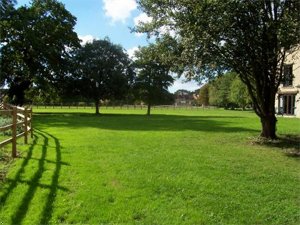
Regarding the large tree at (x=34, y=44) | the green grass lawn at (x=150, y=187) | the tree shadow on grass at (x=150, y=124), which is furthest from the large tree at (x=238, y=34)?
the large tree at (x=34, y=44)

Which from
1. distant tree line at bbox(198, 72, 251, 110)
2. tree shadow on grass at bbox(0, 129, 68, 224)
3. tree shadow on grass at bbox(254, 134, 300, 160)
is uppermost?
distant tree line at bbox(198, 72, 251, 110)

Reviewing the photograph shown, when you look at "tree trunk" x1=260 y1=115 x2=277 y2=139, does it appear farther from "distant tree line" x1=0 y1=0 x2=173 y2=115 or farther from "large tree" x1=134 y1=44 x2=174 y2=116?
"large tree" x1=134 y1=44 x2=174 y2=116

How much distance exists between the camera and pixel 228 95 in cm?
9156

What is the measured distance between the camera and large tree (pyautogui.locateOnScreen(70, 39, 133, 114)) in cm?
5231

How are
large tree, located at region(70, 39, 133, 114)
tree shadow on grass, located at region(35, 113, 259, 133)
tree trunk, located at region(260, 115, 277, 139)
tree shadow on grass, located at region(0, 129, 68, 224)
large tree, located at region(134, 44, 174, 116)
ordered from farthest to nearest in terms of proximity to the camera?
large tree, located at region(134, 44, 174, 116)
large tree, located at region(70, 39, 133, 114)
tree shadow on grass, located at region(35, 113, 259, 133)
tree trunk, located at region(260, 115, 277, 139)
tree shadow on grass, located at region(0, 129, 68, 224)

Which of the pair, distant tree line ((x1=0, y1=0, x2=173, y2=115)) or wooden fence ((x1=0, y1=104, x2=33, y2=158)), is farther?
distant tree line ((x1=0, y1=0, x2=173, y2=115))

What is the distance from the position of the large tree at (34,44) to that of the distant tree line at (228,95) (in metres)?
29.6

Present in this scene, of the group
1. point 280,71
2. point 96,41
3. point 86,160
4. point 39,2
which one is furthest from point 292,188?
point 96,41

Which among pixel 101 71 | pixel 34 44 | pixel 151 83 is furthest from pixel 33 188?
pixel 151 83

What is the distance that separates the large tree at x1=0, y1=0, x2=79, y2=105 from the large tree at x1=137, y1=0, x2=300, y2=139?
28192 mm

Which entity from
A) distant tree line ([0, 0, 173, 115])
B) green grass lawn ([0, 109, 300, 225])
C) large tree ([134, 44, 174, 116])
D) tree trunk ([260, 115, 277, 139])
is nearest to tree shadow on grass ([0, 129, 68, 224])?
green grass lawn ([0, 109, 300, 225])

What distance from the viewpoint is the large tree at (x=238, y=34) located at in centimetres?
1391

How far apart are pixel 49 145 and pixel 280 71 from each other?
944cm

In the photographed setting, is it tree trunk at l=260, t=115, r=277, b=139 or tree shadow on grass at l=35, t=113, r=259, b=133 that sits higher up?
tree trunk at l=260, t=115, r=277, b=139
